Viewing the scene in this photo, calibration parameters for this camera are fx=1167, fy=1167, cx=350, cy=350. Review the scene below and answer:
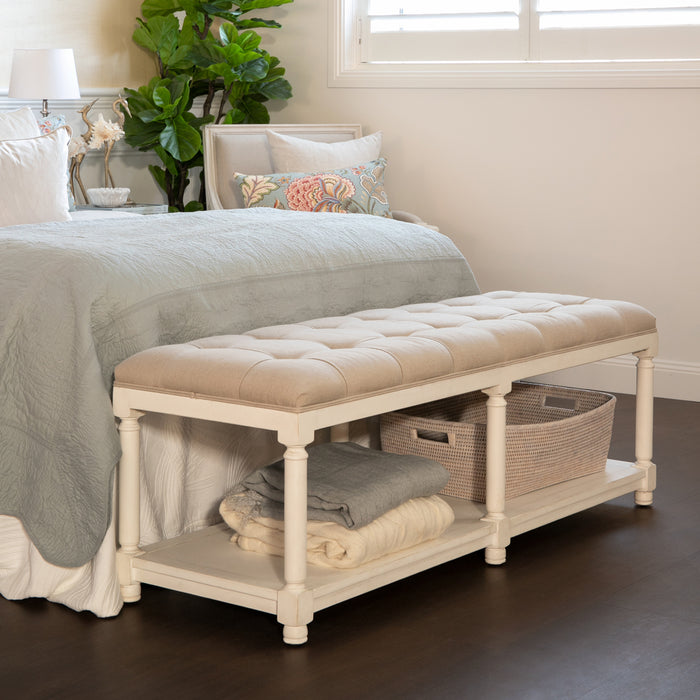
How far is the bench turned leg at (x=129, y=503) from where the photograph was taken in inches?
85.7

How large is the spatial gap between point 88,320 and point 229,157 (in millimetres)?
2361

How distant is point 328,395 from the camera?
198cm

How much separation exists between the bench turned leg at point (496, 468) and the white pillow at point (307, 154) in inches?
83.0

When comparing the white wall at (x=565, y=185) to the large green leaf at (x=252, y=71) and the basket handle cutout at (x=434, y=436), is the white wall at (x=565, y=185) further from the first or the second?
the basket handle cutout at (x=434, y=436)

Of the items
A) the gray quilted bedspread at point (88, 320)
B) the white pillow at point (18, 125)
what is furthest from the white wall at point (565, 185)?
the gray quilted bedspread at point (88, 320)

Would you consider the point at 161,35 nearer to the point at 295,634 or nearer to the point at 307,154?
the point at 307,154

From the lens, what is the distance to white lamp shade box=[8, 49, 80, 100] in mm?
4000

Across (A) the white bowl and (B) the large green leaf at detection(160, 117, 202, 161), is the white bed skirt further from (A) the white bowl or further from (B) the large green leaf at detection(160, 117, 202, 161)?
(B) the large green leaf at detection(160, 117, 202, 161)

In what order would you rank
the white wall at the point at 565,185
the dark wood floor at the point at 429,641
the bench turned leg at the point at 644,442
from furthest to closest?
the white wall at the point at 565,185, the bench turned leg at the point at 644,442, the dark wood floor at the point at 429,641

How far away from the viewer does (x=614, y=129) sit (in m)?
4.20

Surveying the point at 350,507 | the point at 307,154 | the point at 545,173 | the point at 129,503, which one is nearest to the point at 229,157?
the point at 307,154

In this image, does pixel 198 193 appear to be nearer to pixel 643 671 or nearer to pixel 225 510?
pixel 225 510

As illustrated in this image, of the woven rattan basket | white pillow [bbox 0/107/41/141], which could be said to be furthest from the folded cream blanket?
white pillow [bbox 0/107/41/141]

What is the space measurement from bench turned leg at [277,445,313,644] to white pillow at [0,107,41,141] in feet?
6.48
